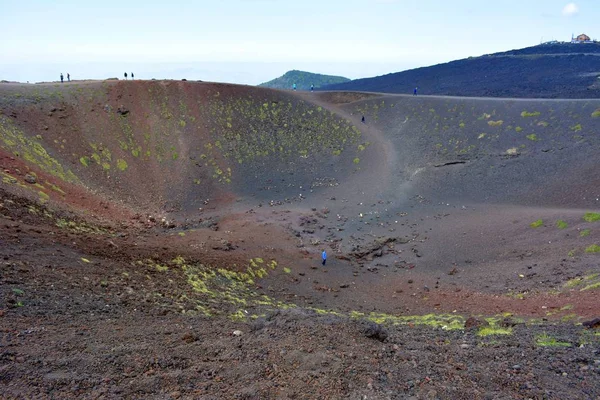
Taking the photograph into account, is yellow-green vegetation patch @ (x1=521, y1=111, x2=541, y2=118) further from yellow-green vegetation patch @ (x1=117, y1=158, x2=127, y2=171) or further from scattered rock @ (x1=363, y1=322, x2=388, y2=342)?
scattered rock @ (x1=363, y1=322, x2=388, y2=342)

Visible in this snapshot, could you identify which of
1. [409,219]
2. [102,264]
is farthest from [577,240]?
[102,264]

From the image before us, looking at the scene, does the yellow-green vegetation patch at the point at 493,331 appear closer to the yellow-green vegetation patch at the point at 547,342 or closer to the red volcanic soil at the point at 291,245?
the red volcanic soil at the point at 291,245

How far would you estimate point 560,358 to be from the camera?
968cm

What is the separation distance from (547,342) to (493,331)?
2012 mm

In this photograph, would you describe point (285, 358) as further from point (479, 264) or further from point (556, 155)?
point (556, 155)

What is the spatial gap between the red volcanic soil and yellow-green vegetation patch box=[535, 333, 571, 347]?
0.41 ft

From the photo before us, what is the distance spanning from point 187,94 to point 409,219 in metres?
28.5

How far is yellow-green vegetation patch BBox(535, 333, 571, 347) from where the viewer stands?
1074 cm

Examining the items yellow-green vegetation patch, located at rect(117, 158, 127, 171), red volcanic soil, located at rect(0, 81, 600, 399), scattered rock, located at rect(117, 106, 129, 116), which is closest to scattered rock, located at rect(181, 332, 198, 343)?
red volcanic soil, located at rect(0, 81, 600, 399)

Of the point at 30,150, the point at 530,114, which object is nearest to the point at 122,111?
the point at 30,150

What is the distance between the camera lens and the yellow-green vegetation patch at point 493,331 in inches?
496

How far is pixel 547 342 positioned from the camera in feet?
36.4

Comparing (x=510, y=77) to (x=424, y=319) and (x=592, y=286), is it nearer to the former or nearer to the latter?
(x=592, y=286)

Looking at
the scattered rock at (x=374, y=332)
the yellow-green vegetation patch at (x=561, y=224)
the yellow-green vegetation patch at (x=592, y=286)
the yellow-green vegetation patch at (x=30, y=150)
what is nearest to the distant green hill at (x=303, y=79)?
the yellow-green vegetation patch at (x=30, y=150)
